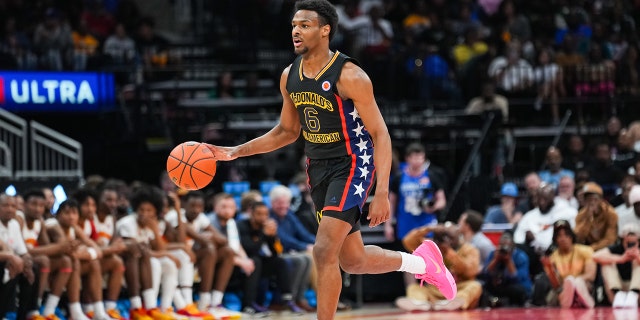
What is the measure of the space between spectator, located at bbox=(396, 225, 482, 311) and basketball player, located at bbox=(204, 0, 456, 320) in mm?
4973

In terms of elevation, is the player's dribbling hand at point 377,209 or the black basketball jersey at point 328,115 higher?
the black basketball jersey at point 328,115

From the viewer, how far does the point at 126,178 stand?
1769 centimetres

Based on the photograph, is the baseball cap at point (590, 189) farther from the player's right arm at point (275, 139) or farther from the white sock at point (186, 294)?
the player's right arm at point (275, 139)

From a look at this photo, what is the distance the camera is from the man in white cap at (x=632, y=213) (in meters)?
13.2

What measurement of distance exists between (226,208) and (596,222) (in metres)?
3.96

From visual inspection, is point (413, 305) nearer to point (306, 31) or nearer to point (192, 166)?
point (192, 166)

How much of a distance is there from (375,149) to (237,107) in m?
10.9

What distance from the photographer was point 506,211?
1521 centimetres

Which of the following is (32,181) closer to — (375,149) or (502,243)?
(502,243)

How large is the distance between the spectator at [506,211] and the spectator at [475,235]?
3.86ft

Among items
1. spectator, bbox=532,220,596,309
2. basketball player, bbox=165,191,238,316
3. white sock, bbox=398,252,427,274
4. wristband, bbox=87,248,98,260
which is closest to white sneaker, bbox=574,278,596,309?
spectator, bbox=532,220,596,309

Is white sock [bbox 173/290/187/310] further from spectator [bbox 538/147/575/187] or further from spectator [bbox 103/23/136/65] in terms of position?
spectator [bbox 103/23/136/65]

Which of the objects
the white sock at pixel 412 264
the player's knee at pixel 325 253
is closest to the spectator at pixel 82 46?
the white sock at pixel 412 264

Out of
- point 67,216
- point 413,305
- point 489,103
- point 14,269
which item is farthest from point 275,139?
point 489,103
